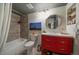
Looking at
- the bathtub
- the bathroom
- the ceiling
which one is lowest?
the bathtub

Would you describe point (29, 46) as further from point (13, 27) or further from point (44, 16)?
point (44, 16)

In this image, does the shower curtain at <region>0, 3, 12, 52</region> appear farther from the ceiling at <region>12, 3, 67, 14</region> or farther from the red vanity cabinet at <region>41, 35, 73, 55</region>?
the red vanity cabinet at <region>41, 35, 73, 55</region>

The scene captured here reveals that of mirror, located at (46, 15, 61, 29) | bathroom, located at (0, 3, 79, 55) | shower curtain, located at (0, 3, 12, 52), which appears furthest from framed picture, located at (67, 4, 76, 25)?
shower curtain, located at (0, 3, 12, 52)

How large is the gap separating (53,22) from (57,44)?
0.88ft

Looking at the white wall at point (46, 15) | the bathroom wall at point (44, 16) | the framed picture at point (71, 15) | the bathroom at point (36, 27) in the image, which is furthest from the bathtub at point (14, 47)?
the framed picture at point (71, 15)

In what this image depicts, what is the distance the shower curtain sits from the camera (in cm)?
150

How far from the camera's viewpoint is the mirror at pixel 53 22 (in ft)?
4.99

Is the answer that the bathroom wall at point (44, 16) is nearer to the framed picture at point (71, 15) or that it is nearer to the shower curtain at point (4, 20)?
the framed picture at point (71, 15)

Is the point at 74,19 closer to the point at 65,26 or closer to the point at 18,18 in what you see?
the point at 65,26

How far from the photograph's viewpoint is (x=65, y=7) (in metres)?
1.49

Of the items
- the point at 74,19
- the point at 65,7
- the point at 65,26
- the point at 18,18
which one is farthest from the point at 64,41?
the point at 18,18

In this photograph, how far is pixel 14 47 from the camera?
4.96 feet
